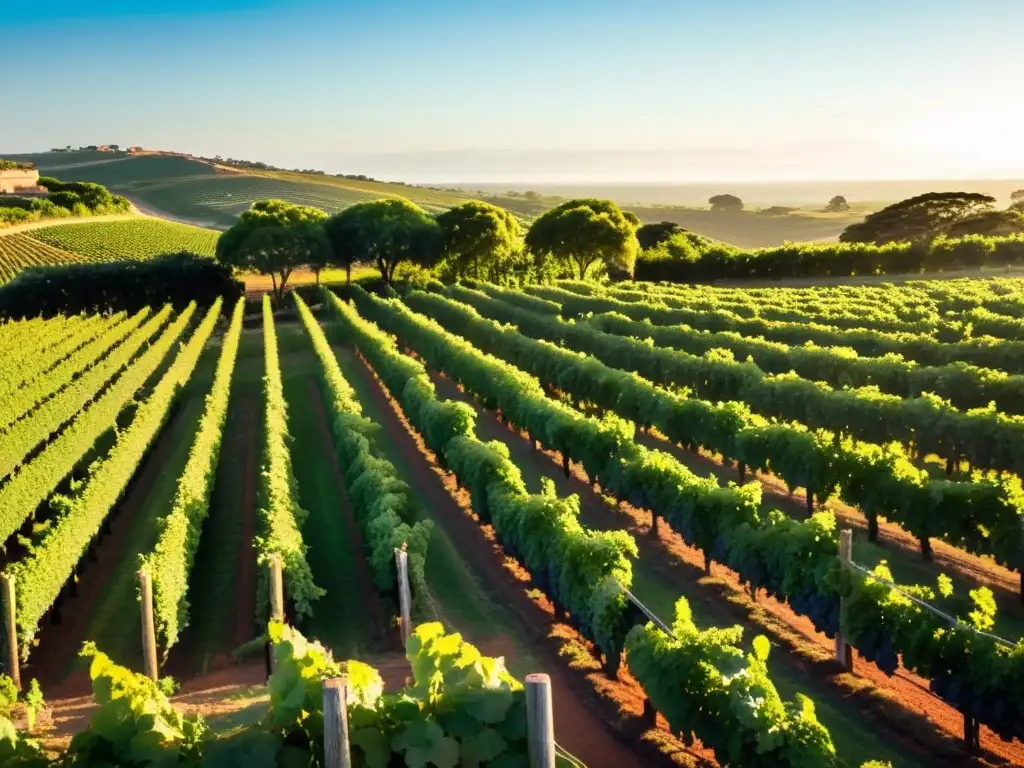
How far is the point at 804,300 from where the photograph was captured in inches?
1563

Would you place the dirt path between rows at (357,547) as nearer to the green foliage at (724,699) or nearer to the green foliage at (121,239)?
the green foliage at (724,699)

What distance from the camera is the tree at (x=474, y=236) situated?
61.9 metres

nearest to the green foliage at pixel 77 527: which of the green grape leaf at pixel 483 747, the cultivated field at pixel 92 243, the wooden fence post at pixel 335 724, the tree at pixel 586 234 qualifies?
the wooden fence post at pixel 335 724

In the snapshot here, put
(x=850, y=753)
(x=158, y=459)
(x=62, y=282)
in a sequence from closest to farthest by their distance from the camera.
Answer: (x=850, y=753), (x=158, y=459), (x=62, y=282)

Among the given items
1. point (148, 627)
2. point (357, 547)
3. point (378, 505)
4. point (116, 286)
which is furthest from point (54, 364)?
point (116, 286)

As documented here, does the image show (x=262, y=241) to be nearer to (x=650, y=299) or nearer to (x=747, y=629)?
(x=650, y=299)

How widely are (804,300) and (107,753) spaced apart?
3821 cm

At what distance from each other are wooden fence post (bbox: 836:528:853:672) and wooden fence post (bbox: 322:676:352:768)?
26.4ft

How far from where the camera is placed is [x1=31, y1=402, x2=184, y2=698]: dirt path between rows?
493 inches

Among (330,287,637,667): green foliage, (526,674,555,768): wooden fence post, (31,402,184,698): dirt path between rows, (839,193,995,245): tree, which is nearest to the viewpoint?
(526,674,555,768): wooden fence post

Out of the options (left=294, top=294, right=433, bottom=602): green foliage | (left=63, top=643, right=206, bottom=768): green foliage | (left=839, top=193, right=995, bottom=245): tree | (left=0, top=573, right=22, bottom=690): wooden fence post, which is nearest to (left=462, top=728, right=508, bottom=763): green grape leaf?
(left=63, top=643, right=206, bottom=768): green foliage

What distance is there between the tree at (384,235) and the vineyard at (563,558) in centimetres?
3297

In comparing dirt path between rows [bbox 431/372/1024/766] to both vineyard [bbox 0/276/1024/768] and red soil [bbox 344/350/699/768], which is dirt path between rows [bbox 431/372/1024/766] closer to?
vineyard [bbox 0/276/1024/768]

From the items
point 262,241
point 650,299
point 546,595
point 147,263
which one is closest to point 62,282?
point 147,263
